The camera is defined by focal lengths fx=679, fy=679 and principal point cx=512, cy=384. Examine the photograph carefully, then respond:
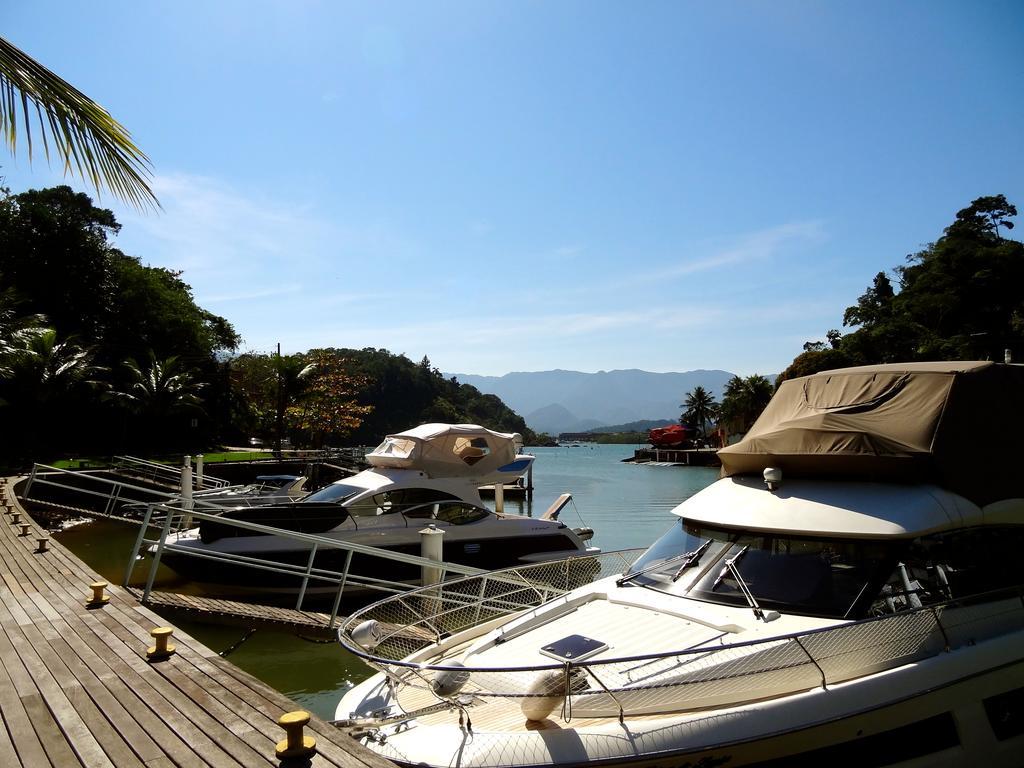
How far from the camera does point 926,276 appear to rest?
63250 mm

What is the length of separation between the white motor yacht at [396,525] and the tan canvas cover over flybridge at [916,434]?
7.24 meters

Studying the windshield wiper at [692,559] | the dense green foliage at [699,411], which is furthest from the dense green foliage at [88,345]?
the dense green foliage at [699,411]

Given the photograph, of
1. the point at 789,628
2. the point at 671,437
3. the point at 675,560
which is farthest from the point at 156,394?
the point at 671,437

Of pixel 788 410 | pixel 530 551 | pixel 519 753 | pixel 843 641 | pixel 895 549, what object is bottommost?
pixel 530 551

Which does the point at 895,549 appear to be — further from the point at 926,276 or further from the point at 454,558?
the point at 926,276

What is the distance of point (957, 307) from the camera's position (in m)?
57.6

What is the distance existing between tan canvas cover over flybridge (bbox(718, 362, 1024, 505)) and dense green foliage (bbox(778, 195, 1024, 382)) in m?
47.5

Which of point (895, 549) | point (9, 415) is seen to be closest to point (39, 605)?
point (895, 549)

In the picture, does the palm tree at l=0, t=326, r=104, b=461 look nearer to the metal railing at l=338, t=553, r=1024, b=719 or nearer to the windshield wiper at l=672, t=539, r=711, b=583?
the metal railing at l=338, t=553, r=1024, b=719

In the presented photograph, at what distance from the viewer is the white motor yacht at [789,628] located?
3.88 meters

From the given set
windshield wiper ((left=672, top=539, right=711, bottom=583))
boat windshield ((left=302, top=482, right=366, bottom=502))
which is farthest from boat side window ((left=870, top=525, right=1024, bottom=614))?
boat windshield ((left=302, top=482, right=366, bottom=502))

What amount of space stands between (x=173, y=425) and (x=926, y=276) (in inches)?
2521

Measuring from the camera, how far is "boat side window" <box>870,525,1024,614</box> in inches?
190

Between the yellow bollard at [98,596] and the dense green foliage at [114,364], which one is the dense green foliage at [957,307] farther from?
the yellow bollard at [98,596]
